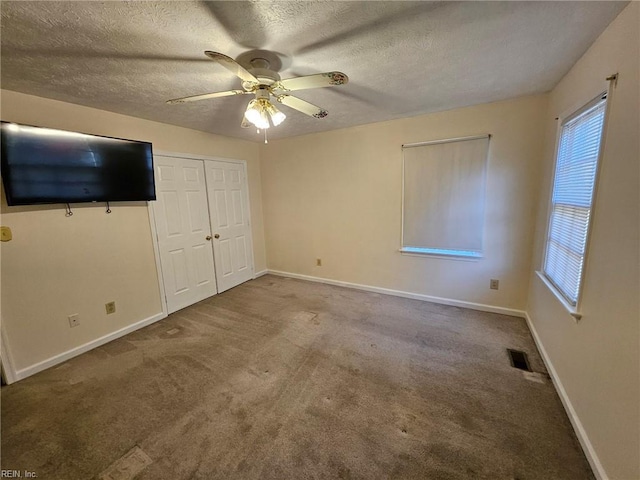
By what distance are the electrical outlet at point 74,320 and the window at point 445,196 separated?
3.65 meters

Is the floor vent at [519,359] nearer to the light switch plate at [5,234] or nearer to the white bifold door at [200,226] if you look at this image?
the white bifold door at [200,226]

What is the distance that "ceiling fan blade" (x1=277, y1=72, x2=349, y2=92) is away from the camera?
133 cm

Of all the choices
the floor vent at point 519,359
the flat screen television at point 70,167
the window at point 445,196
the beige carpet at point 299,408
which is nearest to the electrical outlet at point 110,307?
the beige carpet at point 299,408

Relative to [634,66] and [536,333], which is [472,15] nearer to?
[634,66]

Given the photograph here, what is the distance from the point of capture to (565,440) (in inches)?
58.1

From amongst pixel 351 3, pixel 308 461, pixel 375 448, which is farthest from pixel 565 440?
pixel 351 3

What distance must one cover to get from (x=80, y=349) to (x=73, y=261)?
856mm

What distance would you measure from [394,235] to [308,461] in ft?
8.59

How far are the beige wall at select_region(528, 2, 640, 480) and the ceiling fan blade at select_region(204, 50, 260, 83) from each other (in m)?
1.92

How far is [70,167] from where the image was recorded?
2.21 m

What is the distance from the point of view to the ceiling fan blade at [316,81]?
1.33m

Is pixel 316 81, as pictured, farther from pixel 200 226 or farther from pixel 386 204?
pixel 200 226

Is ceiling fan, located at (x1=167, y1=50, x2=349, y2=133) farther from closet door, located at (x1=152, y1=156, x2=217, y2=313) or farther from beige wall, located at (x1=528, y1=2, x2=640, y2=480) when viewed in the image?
closet door, located at (x1=152, y1=156, x2=217, y2=313)

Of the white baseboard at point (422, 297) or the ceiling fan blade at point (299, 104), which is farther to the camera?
the white baseboard at point (422, 297)
